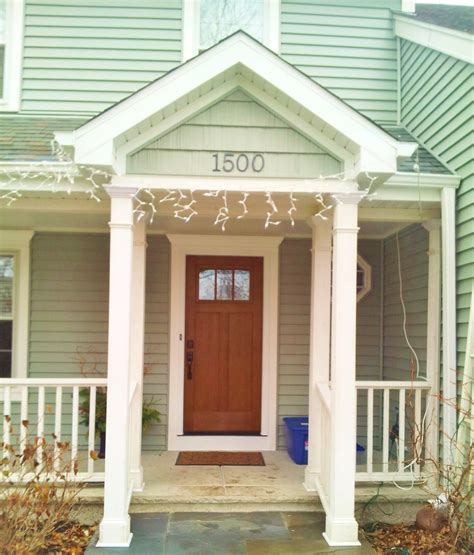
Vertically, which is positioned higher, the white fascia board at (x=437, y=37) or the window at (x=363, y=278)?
the white fascia board at (x=437, y=37)

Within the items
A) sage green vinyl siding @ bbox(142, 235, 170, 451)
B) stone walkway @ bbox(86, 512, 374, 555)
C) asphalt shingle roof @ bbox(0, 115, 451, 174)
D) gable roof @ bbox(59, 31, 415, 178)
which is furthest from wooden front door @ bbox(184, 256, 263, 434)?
gable roof @ bbox(59, 31, 415, 178)

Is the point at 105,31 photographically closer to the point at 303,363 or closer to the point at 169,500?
the point at 303,363

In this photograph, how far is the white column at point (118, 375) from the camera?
3809 millimetres

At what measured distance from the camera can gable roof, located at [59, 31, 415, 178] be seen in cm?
371

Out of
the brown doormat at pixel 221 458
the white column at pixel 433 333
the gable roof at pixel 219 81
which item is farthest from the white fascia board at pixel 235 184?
the brown doormat at pixel 221 458

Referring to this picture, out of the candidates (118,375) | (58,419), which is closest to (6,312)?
(58,419)

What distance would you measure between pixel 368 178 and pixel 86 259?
3146 mm

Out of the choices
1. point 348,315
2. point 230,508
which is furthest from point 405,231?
point 230,508

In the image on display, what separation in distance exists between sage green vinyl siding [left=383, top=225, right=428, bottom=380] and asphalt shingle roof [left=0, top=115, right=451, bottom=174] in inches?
27.4

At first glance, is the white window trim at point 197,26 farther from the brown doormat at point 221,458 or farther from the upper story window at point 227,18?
the brown doormat at point 221,458

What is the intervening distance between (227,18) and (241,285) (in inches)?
106

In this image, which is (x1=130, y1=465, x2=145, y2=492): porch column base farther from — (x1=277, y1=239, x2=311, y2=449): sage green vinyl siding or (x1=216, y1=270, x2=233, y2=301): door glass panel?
(x1=216, y1=270, x2=233, y2=301): door glass panel

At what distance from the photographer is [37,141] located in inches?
193

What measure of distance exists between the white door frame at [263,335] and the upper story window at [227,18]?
2008mm
